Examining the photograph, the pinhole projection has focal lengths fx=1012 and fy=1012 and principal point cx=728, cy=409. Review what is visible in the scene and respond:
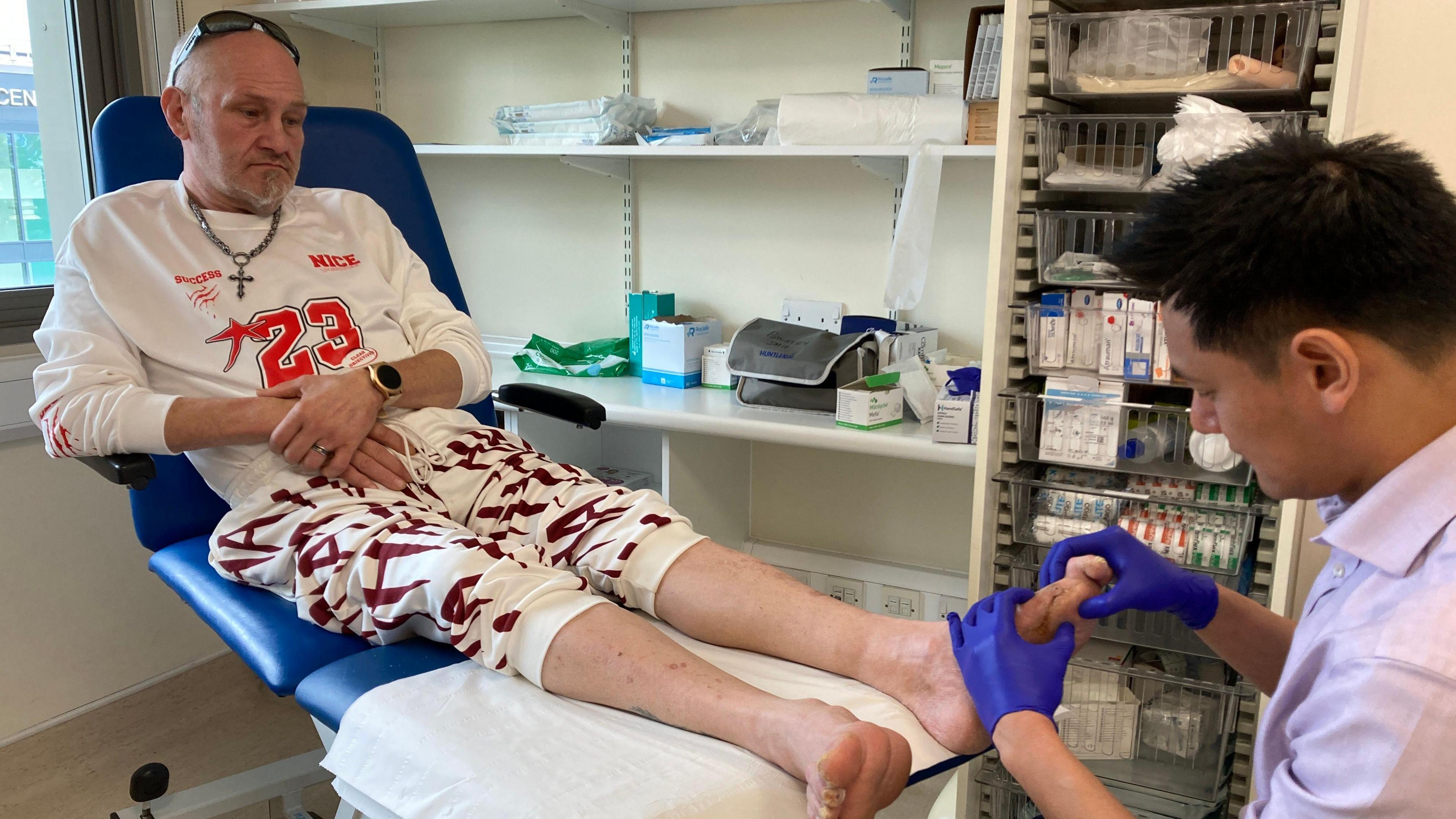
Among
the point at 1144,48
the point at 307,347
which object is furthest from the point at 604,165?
the point at 1144,48

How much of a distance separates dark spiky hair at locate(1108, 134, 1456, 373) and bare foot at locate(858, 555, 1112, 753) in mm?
402

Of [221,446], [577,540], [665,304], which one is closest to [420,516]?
[577,540]

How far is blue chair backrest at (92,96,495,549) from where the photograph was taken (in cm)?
152

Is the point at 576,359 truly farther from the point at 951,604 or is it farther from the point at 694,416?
the point at 951,604

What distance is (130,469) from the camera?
127 centimetres

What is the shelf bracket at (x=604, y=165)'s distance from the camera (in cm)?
238

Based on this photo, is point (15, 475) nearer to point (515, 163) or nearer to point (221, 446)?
point (221, 446)

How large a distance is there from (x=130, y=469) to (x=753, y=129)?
1.40 m

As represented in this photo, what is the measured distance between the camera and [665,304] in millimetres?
2465

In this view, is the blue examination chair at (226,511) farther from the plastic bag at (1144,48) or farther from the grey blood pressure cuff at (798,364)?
the plastic bag at (1144,48)

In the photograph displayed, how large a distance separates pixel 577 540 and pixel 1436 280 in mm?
986

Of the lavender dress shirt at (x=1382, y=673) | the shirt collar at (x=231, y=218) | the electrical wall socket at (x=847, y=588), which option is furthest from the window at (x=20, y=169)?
the lavender dress shirt at (x=1382, y=673)

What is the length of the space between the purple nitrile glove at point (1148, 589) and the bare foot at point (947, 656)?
0.02 m

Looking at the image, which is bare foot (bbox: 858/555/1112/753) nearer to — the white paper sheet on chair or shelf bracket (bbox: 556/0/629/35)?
the white paper sheet on chair
